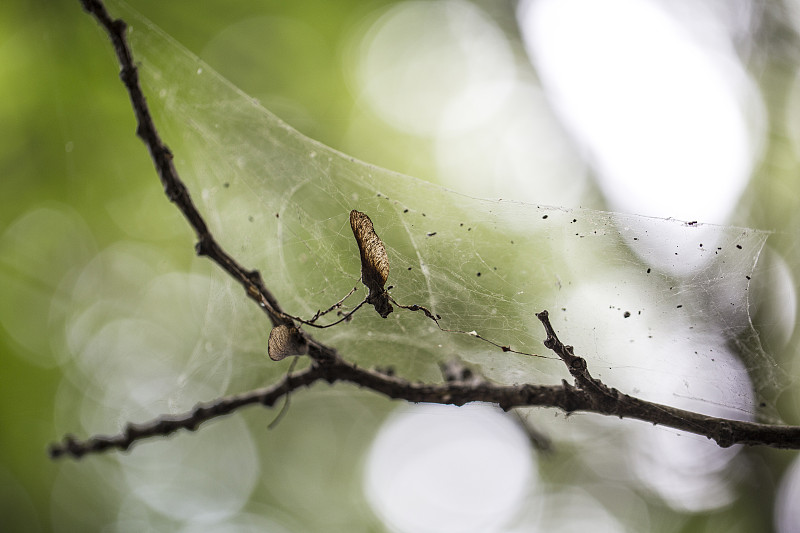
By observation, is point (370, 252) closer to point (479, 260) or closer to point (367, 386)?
point (367, 386)

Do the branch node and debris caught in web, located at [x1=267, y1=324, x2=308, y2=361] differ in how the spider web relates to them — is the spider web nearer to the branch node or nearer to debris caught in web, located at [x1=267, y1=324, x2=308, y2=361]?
debris caught in web, located at [x1=267, y1=324, x2=308, y2=361]

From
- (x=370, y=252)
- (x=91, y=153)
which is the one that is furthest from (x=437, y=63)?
(x=370, y=252)

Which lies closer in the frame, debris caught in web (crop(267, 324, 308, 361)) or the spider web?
debris caught in web (crop(267, 324, 308, 361))

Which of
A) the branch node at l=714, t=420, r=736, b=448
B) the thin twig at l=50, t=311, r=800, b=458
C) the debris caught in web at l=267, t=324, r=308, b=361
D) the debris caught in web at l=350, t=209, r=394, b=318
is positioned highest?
the debris caught in web at l=350, t=209, r=394, b=318

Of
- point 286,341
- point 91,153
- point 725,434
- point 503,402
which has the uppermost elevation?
point 91,153

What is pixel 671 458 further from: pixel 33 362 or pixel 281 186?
pixel 33 362

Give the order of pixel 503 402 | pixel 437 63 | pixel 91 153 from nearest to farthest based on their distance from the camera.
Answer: pixel 503 402, pixel 91 153, pixel 437 63

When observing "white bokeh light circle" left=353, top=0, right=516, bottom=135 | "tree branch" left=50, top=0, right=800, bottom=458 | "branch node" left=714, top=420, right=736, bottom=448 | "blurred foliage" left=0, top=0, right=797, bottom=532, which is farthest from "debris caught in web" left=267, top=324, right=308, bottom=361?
"white bokeh light circle" left=353, top=0, right=516, bottom=135
